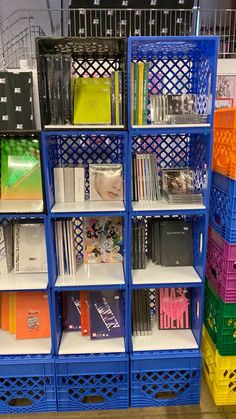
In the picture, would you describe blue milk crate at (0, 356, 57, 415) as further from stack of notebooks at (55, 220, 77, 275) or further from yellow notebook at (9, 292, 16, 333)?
stack of notebooks at (55, 220, 77, 275)

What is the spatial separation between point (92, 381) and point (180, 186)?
124 centimetres

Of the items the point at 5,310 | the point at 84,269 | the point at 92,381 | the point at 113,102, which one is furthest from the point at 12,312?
the point at 113,102

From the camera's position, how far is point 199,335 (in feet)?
6.43

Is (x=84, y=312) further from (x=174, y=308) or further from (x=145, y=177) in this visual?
(x=145, y=177)

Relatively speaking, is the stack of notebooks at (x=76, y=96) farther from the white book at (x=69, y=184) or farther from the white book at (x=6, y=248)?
the white book at (x=6, y=248)

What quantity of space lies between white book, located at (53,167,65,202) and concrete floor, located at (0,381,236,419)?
1243 mm

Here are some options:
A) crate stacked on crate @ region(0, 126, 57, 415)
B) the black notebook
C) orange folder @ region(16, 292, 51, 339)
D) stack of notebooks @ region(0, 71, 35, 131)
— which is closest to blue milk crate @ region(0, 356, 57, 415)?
crate stacked on crate @ region(0, 126, 57, 415)

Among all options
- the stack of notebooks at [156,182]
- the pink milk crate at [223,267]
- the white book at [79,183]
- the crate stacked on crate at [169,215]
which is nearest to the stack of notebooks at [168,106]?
the crate stacked on crate at [169,215]

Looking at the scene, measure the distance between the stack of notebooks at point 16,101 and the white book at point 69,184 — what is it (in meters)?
0.29

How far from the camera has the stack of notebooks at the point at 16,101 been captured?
5.51 feet

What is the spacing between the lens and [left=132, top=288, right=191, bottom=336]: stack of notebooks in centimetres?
206

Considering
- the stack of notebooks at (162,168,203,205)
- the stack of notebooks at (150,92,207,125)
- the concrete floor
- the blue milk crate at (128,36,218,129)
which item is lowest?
the concrete floor

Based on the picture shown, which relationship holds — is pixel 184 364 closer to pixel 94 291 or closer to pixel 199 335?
pixel 199 335

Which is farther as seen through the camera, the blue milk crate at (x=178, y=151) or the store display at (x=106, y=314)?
the store display at (x=106, y=314)
